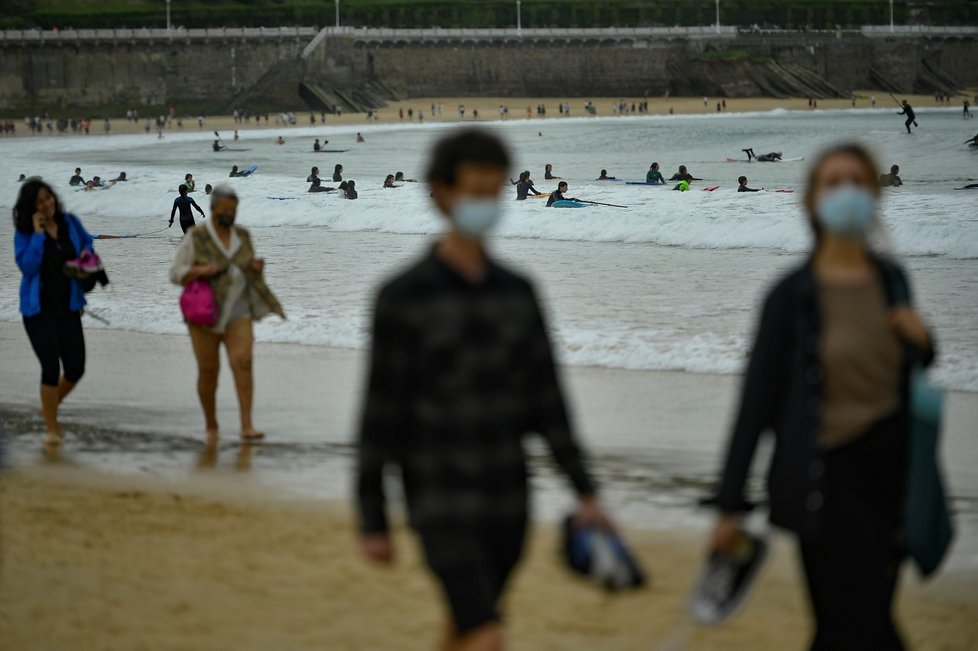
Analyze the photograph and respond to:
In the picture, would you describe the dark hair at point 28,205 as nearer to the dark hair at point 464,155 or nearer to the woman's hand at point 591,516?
the dark hair at point 464,155

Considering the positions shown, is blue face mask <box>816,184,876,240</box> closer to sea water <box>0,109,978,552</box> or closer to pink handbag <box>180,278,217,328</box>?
sea water <box>0,109,978,552</box>

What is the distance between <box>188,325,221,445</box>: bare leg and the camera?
7723mm

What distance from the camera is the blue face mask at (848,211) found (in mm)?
3365

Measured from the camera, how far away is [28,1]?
103 m

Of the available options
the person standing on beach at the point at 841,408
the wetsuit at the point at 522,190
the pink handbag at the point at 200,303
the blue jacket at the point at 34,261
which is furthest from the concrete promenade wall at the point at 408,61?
the person standing on beach at the point at 841,408

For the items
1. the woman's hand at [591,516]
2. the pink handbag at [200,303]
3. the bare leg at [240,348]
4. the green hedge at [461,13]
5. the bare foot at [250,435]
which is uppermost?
the green hedge at [461,13]

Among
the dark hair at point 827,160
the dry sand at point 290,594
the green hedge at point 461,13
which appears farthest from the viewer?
the green hedge at point 461,13

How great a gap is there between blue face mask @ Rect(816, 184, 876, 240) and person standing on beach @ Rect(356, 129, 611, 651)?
0.69 m

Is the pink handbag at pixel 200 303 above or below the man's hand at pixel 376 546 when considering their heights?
above

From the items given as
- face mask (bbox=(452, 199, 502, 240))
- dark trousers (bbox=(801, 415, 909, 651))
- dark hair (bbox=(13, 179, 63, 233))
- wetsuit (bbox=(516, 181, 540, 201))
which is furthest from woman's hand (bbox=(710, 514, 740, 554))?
wetsuit (bbox=(516, 181, 540, 201))

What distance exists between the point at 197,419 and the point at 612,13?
102 metres

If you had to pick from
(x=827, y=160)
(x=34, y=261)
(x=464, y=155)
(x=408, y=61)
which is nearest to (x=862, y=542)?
(x=827, y=160)

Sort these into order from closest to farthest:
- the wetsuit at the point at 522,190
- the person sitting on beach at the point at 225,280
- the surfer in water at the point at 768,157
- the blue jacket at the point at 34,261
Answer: the person sitting on beach at the point at 225,280 < the blue jacket at the point at 34,261 < the wetsuit at the point at 522,190 < the surfer in water at the point at 768,157

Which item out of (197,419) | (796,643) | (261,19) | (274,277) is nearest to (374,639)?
(796,643)
